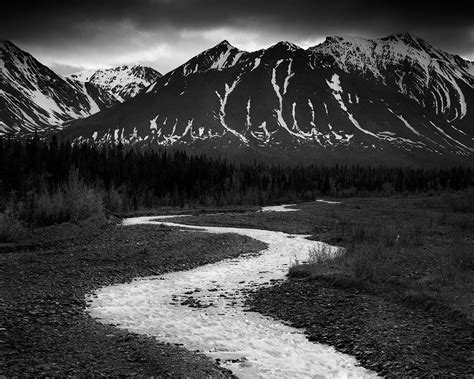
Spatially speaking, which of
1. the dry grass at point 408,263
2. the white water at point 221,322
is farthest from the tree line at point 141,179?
the dry grass at point 408,263

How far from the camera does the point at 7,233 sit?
22.9 metres

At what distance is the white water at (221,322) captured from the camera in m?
9.85

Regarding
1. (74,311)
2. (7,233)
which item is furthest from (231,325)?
(7,233)

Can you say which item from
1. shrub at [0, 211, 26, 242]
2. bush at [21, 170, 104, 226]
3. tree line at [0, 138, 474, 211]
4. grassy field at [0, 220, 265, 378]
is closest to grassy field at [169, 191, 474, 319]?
grassy field at [0, 220, 265, 378]

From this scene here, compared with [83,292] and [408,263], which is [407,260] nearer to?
[408,263]

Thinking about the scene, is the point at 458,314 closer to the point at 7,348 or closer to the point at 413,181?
the point at 7,348

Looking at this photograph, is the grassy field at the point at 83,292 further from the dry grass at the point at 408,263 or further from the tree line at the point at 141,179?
the tree line at the point at 141,179

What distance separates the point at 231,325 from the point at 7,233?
49.8 feet

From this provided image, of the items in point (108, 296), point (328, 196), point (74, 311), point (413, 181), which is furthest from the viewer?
point (413, 181)

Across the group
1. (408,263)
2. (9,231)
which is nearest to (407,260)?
(408,263)

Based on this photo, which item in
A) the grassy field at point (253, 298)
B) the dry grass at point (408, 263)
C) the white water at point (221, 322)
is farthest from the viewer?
the dry grass at point (408, 263)

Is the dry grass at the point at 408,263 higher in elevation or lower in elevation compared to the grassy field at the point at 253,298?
higher

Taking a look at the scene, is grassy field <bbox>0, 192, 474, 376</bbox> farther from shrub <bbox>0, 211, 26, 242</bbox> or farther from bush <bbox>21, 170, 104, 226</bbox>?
bush <bbox>21, 170, 104, 226</bbox>

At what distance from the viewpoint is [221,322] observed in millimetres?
12617
